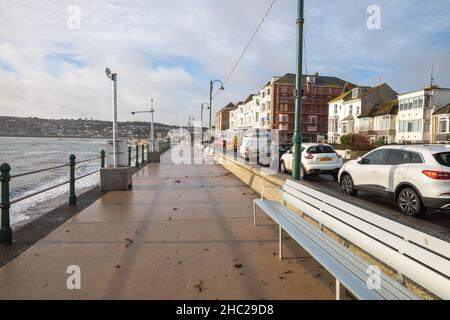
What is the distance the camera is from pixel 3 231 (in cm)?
482

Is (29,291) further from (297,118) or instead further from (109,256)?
(297,118)

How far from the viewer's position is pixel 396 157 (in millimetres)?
7762

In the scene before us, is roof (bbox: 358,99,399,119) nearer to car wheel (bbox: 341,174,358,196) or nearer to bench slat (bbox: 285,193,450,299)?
car wheel (bbox: 341,174,358,196)

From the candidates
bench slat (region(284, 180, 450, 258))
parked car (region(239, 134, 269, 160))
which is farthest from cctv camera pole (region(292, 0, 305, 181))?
parked car (region(239, 134, 269, 160))

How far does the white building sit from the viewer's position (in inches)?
1726

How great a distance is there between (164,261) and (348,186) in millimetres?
6750

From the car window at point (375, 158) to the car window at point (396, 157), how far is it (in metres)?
0.22

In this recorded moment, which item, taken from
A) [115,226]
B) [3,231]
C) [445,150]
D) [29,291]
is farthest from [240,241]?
[445,150]

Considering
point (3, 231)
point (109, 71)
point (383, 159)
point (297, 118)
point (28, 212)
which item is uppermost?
point (109, 71)

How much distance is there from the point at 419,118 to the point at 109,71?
45.2 m

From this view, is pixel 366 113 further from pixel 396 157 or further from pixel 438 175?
pixel 438 175

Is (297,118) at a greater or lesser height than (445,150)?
greater
